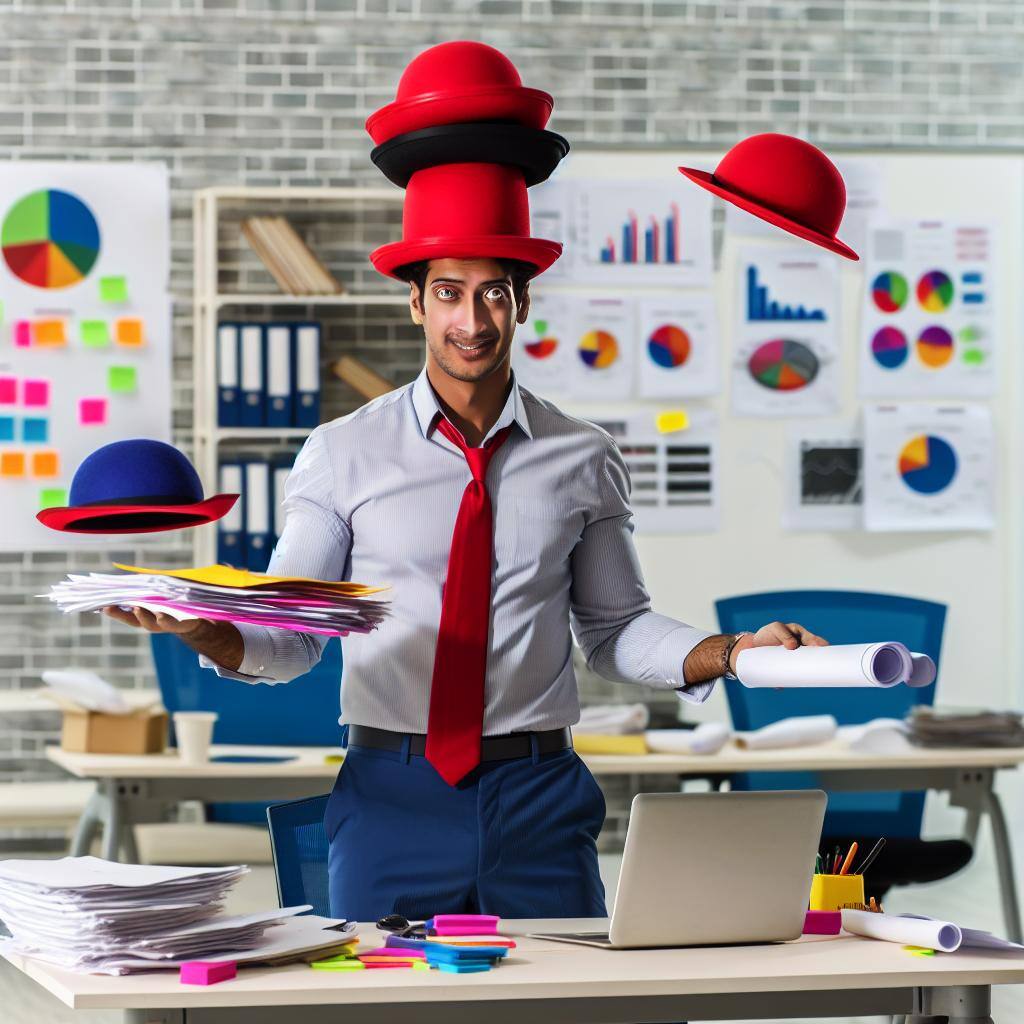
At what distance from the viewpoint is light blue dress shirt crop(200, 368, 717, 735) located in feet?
6.88

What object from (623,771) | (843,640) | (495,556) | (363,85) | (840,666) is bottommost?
(623,771)

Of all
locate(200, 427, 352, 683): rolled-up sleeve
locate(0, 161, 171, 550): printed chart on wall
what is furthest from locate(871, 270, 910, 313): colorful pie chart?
locate(200, 427, 352, 683): rolled-up sleeve

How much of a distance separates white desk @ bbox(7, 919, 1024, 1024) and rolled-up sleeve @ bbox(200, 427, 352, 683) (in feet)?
1.60

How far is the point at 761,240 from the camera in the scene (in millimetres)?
5695

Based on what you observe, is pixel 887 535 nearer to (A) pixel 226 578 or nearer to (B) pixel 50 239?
(B) pixel 50 239

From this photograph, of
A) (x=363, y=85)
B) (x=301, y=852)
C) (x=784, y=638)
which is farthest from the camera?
(x=363, y=85)

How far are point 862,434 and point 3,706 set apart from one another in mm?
3156

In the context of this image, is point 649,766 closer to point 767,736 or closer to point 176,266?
point 767,736

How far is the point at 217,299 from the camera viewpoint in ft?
17.4

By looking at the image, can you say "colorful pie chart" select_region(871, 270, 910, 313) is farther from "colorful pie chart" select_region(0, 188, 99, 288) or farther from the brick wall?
"colorful pie chart" select_region(0, 188, 99, 288)

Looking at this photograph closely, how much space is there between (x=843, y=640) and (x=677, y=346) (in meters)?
1.65

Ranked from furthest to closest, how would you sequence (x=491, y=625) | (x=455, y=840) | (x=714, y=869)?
(x=491, y=625), (x=455, y=840), (x=714, y=869)

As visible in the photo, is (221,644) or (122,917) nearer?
(122,917)

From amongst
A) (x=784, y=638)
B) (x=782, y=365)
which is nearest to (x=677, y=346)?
(x=782, y=365)
